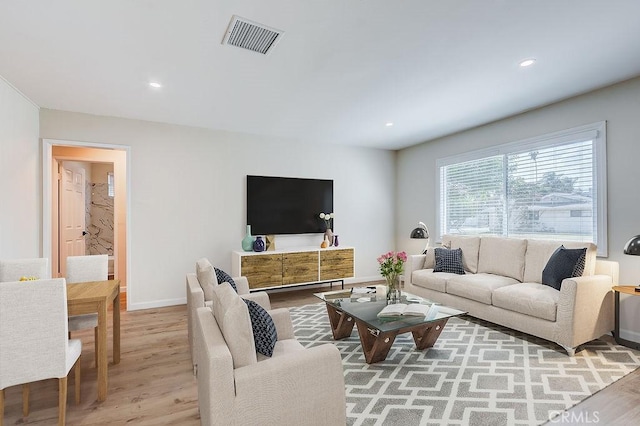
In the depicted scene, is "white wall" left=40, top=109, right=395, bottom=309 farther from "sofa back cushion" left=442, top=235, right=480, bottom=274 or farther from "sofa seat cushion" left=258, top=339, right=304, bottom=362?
"sofa seat cushion" left=258, top=339, right=304, bottom=362

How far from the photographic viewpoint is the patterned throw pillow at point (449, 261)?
4266mm

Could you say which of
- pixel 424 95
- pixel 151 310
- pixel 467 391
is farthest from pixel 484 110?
pixel 151 310

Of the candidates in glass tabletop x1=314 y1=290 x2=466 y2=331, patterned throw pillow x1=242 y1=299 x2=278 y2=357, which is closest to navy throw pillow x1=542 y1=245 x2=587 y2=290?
glass tabletop x1=314 y1=290 x2=466 y2=331

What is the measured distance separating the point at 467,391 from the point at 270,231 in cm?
358

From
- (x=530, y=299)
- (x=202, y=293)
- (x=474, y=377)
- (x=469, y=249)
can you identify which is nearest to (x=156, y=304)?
(x=202, y=293)

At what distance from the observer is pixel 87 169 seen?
21.7 feet

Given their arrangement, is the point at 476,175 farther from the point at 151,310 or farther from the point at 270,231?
the point at 151,310

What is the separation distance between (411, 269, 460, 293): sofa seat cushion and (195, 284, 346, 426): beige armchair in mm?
2755

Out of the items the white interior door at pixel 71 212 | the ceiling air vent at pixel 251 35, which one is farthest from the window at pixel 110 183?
the ceiling air vent at pixel 251 35

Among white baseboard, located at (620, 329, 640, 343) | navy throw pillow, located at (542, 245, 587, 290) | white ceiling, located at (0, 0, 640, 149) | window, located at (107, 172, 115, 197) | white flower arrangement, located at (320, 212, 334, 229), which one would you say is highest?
white ceiling, located at (0, 0, 640, 149)

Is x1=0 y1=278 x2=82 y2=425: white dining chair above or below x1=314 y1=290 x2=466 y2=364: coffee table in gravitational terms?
above

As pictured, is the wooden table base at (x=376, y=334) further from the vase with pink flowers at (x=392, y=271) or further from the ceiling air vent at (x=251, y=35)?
the ceiling air vent at (x=251, y=35)

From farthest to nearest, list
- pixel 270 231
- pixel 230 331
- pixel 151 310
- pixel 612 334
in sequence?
1. pixel 270 231
2. pixel 151 310
3. pixel 612 334
4. pixel 230 331

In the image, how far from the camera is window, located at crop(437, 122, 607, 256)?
3502mm
